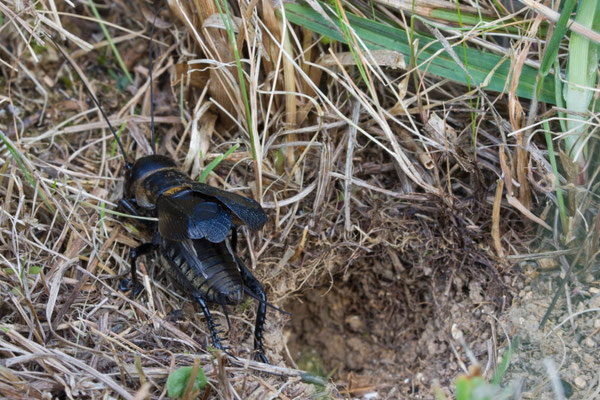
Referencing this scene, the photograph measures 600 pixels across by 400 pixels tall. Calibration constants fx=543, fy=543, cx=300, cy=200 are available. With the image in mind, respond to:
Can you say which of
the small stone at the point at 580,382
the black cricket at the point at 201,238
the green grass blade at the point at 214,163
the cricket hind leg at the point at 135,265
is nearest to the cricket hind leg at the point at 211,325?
the black cricket at the point at 201,238

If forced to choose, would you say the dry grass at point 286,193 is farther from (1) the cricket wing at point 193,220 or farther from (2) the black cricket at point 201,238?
(1) the cricket wing at point 193,220

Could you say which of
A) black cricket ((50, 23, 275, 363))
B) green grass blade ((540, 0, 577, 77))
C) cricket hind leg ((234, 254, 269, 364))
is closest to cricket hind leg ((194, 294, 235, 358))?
black cricket ((50, 23, 275, 363))

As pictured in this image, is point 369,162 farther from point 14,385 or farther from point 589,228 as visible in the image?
point 14,385

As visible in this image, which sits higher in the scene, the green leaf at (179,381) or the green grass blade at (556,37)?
the green grass blade at (556,37)

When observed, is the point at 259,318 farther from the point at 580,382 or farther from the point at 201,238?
the point at 580,382

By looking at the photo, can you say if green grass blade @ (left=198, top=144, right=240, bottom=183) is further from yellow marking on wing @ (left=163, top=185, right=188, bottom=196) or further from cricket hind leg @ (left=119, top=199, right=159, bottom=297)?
cricket hind leg @ (left=119, top=199, right=159, bottom=297)

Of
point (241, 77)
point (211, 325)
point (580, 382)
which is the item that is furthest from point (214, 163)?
point (580, 382)

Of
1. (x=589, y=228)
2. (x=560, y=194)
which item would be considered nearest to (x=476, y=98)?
(x=560, y=194)
